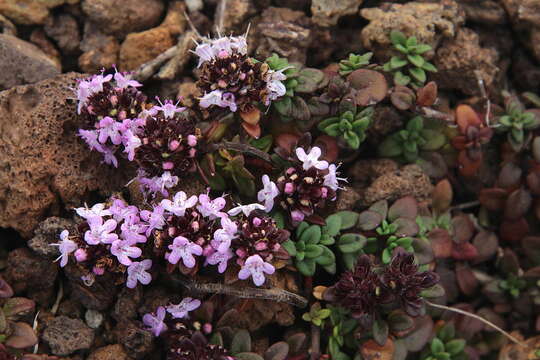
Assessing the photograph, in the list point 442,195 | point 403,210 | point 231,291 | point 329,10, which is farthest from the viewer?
point 442,195

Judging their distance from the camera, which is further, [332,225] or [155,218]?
[332,225]

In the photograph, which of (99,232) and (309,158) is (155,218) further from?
(309,158)

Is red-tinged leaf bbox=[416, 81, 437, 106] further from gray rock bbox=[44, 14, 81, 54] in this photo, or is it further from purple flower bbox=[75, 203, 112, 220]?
gray rock bbox=[44, 14, 81, 54]

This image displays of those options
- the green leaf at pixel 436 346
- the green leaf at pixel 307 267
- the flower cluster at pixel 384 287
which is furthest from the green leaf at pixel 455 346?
the green leaf at pixel 307 267

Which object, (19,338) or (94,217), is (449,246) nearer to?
(94,217)

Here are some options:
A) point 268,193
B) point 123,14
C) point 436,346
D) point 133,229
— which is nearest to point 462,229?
point 436,346

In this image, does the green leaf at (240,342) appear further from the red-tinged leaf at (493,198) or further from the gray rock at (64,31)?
the gray rock at (64,31)
